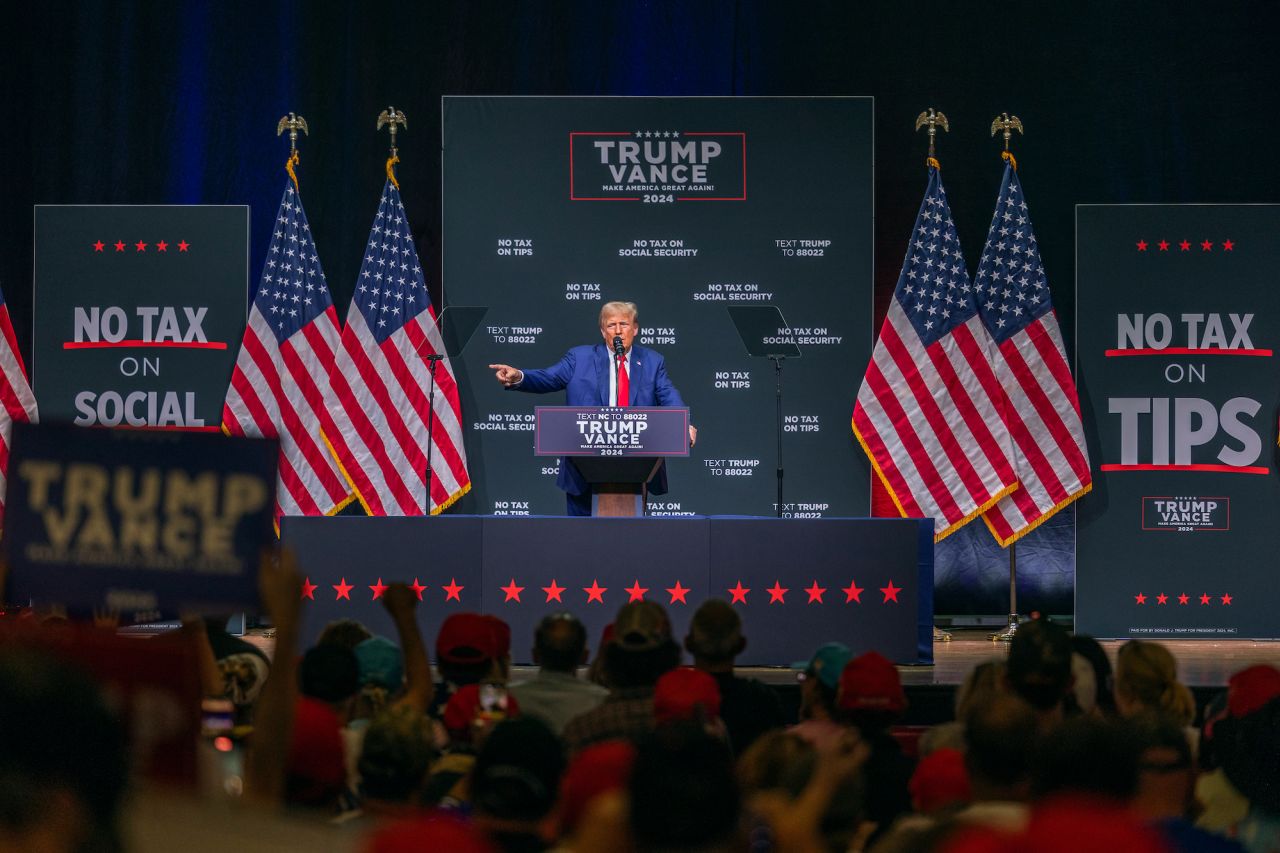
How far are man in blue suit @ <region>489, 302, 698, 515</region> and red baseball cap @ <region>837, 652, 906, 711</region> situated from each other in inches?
209

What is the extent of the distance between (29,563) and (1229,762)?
A: 8.36 ft

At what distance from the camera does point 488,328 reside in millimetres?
9875

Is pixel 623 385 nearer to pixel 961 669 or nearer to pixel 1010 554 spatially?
pixel 961 669

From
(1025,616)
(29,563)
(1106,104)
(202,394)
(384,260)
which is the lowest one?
(1025,616)

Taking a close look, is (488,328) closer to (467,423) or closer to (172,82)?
(467,423)

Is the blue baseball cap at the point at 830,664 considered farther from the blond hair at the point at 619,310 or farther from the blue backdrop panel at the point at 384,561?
the blond hair at the point at 619,310

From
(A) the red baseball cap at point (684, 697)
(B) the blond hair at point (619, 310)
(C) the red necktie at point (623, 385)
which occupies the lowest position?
(A) the red baseball cap at point (684, 697)

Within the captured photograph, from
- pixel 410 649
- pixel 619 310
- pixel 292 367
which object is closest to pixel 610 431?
pixel 619 310

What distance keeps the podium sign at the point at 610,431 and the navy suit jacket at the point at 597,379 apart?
1.18m

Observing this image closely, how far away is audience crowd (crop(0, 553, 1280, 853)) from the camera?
144 cm

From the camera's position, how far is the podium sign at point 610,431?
7.52m

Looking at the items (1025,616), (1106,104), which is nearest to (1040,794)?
(1025,616)

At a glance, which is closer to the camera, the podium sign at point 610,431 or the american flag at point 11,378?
the podium sign at point 610,431

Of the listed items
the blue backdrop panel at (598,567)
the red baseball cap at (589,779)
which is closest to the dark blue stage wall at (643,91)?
the blue backdrop panel at (598,567)
